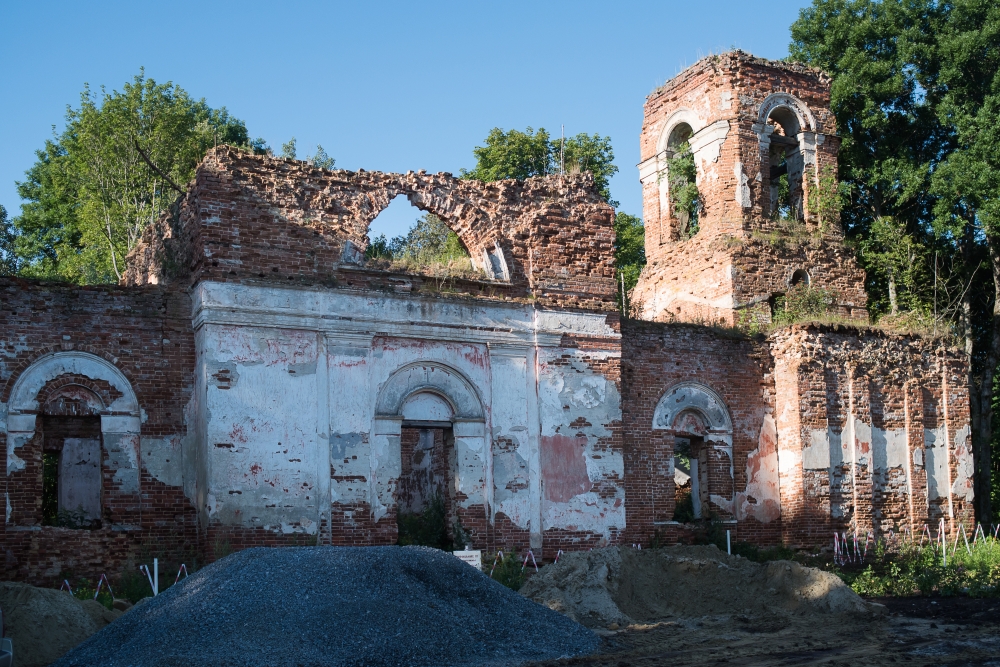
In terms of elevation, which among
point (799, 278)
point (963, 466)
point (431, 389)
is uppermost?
point (799, 278)

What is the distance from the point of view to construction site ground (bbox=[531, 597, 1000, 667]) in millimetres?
9578

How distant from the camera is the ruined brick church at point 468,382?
43.2ft

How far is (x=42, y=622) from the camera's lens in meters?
10.2

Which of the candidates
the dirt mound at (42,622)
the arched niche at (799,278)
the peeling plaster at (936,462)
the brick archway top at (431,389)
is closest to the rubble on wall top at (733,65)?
the arched niche at (799,278)

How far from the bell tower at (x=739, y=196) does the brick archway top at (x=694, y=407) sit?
78.6 inches

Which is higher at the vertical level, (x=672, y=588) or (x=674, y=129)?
(x=674, y=129)

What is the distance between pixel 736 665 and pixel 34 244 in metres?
24.9

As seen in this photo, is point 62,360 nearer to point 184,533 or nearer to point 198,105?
point 184,533

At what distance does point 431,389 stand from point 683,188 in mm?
7827

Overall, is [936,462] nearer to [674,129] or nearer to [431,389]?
[674,129]

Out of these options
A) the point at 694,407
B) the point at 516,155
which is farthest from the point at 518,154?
the point at 694,407

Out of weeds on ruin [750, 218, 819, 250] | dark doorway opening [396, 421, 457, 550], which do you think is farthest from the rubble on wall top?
dark doorway opening [396, 421, 457, 550]

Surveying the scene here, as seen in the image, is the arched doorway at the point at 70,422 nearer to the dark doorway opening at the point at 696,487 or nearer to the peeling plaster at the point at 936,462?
the dark doorway opening at the point at 696,487

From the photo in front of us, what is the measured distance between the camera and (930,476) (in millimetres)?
18078
